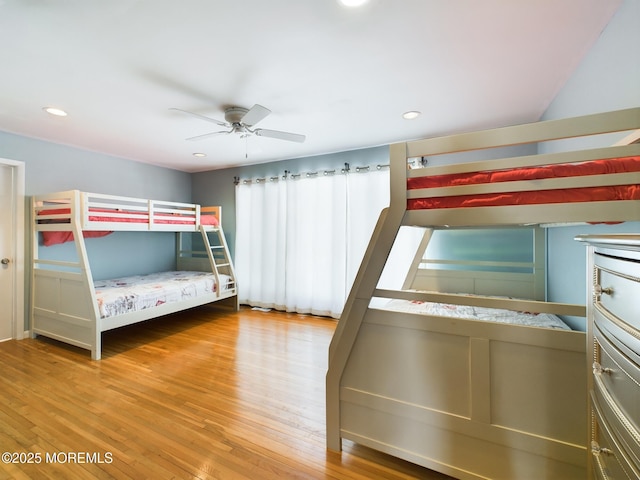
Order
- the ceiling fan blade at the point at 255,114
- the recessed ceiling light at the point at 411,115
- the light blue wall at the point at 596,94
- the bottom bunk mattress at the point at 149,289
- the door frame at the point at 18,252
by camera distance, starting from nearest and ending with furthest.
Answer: the light blue wall at the point at 596,94
the ceiling fan blade at the point at 255,114
the recessed ceiling light at the point at 411,115
the bottom bunk mattress at the point at 149,289
the door frame at the point at 18,252

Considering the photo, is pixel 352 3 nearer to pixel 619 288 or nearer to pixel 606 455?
pixel 619 288

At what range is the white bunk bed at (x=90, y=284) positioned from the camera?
282 centimetres

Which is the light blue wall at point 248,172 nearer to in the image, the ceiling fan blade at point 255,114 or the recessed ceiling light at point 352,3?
the ceiling fan blade at point 255,114

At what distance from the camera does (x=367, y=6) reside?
144 centimetres

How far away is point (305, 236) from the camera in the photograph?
4207mm

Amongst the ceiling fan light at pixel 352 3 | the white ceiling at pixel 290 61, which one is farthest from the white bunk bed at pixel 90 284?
the ceiling fan light at pixel 352 3

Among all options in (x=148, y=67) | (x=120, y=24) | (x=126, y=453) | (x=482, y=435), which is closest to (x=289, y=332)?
(x=126, y=453)

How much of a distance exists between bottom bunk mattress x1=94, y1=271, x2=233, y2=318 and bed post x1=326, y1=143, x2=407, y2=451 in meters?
2.47

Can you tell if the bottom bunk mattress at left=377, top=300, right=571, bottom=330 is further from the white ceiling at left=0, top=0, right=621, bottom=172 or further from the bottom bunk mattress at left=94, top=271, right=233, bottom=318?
the bottom bunk mattress at left=94, top=271, right=233, bottom=318

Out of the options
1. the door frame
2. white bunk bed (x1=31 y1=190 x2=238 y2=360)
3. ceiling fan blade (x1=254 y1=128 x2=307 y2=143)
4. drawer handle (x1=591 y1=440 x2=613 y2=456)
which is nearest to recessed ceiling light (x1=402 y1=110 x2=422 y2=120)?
ceiling fan blade (x1=254 y1=128 x2=307 y2=143)

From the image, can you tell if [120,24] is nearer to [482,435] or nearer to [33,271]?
[482,435]

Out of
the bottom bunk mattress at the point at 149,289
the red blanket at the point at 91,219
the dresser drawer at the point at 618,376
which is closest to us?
the dresser drawer at the point at 618,376

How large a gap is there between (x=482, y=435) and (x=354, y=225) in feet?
9.13

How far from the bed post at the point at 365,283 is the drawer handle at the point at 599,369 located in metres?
0.82
